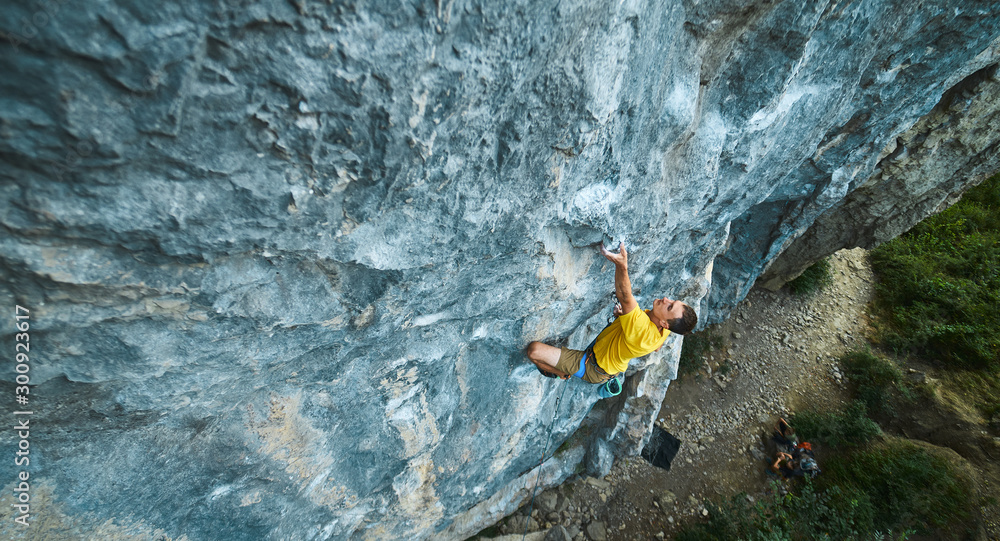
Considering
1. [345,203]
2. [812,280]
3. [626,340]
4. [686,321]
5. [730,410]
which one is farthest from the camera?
[812,280]

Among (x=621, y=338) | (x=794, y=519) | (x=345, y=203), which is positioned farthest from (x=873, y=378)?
(x=345, y=203)

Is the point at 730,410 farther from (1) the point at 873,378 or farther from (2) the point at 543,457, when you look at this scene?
(2) the point at 543,457

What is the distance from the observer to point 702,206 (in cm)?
353

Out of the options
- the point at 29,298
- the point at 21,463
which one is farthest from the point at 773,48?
the point at 21,463

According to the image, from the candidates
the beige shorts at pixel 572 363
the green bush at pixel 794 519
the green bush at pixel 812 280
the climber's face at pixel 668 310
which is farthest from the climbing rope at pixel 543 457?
the green bush at pixel 812 280

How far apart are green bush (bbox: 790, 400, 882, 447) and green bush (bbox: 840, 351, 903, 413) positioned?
29 centimetres

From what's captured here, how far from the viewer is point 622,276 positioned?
9.89ft

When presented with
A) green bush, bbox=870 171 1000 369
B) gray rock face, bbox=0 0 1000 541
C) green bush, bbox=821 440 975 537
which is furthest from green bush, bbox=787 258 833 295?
gray rock face, bbox=0 0 1000 541

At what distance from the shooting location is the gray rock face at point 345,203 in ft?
4.11

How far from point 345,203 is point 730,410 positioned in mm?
7672

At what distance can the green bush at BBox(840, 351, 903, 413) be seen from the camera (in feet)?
23.7

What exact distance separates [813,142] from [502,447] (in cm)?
404

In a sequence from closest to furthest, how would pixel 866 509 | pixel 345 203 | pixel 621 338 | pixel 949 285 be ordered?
1. pixel 345 203
2. pixel 621 338
3. pixel 866 509
4. pixel 949 285

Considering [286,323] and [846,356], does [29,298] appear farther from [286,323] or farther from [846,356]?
[846,356]
